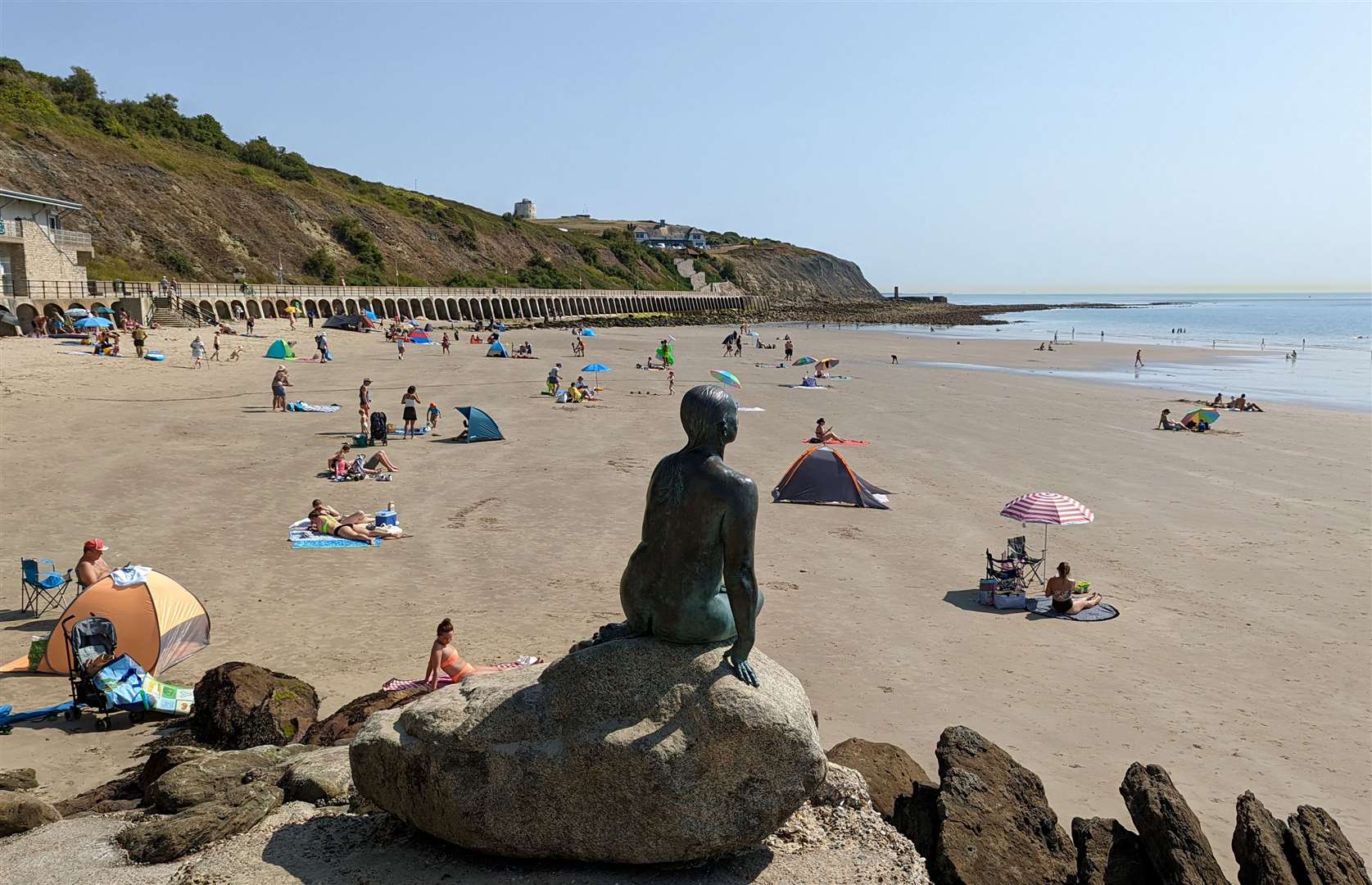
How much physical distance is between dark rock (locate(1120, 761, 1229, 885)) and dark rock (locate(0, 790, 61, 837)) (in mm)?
6974

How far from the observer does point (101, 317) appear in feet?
132

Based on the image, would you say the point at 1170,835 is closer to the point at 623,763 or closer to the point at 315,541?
the point at 623,763

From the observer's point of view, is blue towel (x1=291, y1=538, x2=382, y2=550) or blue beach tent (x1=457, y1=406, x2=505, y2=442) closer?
blue towel (x1=291, y1=538, x2=382, y2=550)

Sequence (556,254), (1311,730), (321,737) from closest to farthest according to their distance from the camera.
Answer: (321,737) < (1311,730) < (556,254)

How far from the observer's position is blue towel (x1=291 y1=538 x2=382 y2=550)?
1474 centimetres

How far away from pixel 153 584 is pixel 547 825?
7.06 m

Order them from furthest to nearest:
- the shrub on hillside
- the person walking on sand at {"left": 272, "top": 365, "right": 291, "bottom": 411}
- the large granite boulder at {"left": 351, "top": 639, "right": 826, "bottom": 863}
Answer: the shrub on hillside, the person walking on sand at {"left": 272, "top": 365, "right": 291, "bottom": 411}, the large granite boulder at {"left": 351, "top": 639, "right": 826, "bottom": 863}

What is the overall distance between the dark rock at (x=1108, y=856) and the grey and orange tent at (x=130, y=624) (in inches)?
349

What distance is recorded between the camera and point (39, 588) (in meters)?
11.7

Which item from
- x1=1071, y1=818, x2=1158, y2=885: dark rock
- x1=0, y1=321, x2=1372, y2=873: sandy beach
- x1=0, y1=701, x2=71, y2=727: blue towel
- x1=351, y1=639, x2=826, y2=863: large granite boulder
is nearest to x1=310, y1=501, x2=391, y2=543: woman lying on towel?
x1=0, y1=321, x2=1372, y2=873: sandy beach

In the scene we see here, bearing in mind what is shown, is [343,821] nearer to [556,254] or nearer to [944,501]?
[944,501]

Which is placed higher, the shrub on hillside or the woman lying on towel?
the shrub on hillside

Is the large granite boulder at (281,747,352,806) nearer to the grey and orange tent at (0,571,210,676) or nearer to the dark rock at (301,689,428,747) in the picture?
the dark rock at (301,689,428,747)

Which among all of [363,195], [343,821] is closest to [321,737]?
[343,821]
